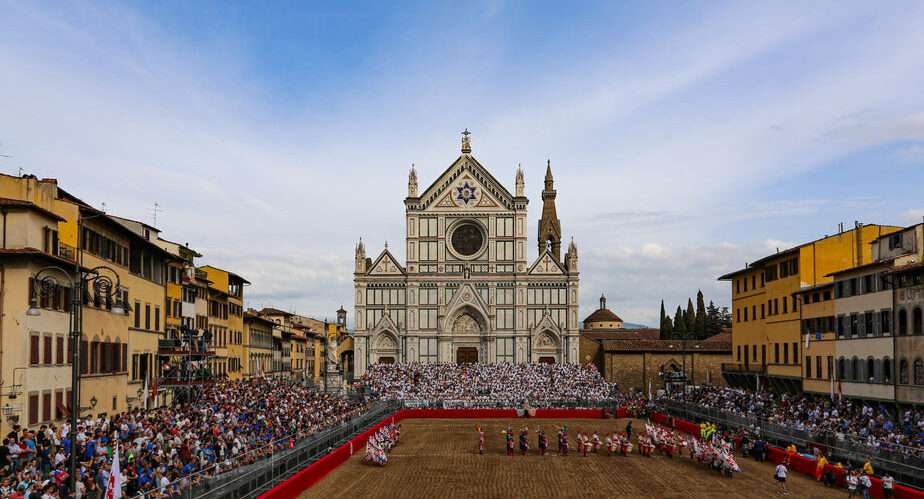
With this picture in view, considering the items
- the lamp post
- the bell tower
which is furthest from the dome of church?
the lamp post

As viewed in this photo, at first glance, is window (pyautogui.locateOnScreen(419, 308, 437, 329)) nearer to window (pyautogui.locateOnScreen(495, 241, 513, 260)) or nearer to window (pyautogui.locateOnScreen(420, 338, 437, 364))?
window (pyautogui.locateOnScreen(420, 338, 437, 364))

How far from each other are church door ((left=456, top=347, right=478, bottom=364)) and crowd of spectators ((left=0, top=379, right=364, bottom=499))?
1925 inches

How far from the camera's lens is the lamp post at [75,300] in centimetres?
2164

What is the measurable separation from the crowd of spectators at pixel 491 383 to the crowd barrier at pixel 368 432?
5.64ft

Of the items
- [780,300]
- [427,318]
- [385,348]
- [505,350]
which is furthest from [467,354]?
[780,300]

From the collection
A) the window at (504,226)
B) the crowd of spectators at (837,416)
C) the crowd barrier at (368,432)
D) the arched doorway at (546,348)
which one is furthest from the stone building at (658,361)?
the crowd of spectators at (837,416)

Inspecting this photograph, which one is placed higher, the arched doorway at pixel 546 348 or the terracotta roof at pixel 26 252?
the terracotta roof at pixel 26 252

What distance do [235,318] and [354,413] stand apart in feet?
78.5

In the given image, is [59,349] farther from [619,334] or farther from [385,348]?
[619,334]

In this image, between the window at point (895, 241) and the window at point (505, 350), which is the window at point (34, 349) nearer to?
the window at point (895, 241)

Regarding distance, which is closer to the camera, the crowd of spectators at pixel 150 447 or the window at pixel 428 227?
the crowd of spectators at pixel 150 447

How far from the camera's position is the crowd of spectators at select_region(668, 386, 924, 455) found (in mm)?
41094

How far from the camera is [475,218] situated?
100 m

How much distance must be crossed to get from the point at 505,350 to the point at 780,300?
3702cm
